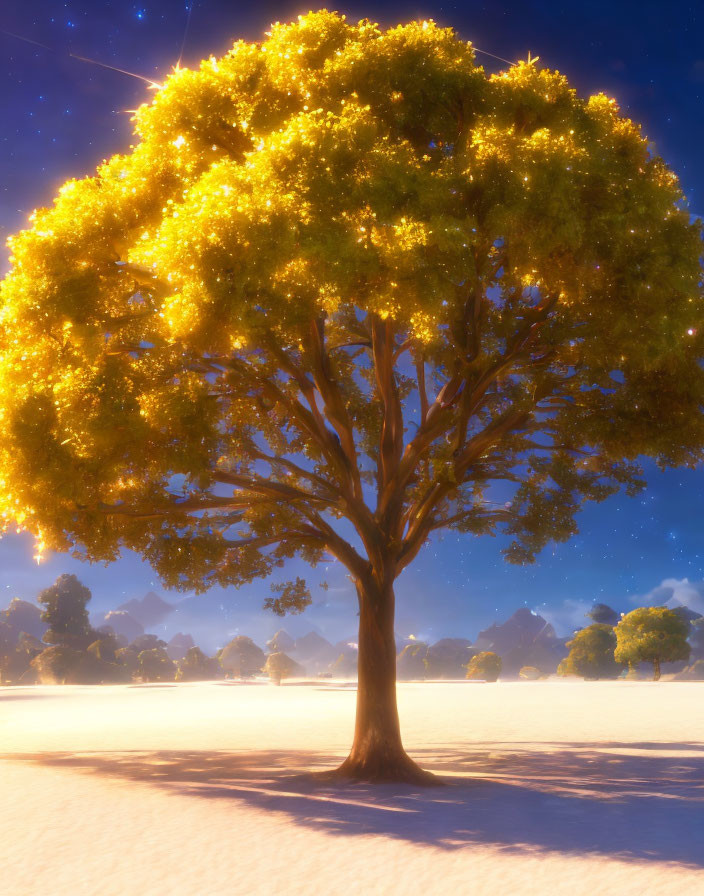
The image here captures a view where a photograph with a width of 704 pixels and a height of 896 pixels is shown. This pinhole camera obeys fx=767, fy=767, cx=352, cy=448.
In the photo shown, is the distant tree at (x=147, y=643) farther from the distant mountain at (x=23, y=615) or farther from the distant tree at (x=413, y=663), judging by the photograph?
the distant mountain at (x=23, y=615)

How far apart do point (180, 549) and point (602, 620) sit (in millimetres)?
106881

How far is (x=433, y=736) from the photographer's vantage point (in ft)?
81.7

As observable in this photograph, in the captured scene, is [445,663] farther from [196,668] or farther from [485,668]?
[196,668]

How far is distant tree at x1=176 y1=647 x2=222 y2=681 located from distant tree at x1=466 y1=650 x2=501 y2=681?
34813mm

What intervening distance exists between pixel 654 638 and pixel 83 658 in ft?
191

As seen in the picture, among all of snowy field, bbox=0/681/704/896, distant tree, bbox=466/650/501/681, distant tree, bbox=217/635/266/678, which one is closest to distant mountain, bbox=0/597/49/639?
distant tree, bbox=217/635/266/678

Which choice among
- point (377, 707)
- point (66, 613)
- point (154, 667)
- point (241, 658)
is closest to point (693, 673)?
point (241, 658)

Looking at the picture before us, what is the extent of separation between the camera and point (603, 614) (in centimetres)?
11375

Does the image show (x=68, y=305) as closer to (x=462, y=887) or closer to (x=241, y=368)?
(x=241, y=368)

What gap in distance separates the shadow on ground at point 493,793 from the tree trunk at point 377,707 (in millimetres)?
723

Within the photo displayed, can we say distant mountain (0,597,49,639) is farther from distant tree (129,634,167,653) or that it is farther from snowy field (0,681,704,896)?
snowy field (0,681,704,896)

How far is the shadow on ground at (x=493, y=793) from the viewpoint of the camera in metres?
10.4

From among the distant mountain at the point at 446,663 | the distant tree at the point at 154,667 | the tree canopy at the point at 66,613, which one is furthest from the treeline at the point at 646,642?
the tree canopy at the point at 66,613

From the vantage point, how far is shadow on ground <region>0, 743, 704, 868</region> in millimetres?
10445
